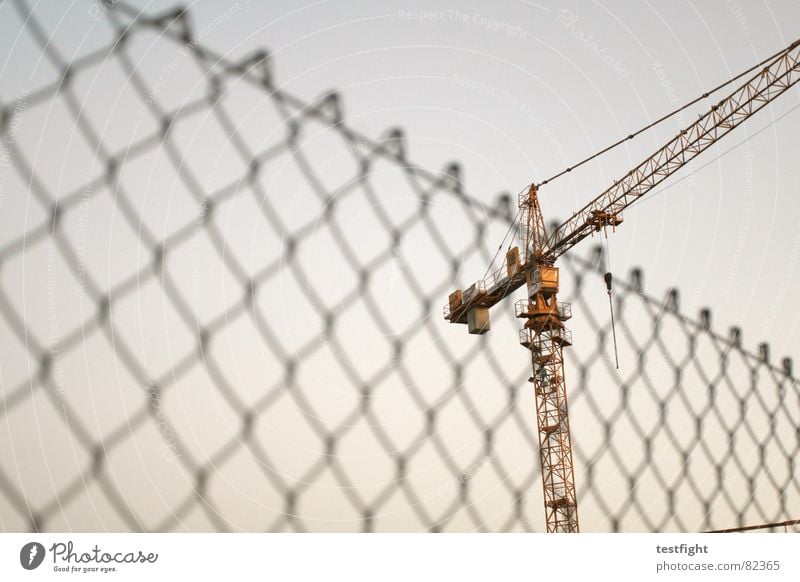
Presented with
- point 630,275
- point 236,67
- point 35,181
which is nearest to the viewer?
point 35,181

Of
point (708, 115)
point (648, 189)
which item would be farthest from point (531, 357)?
point (708, 115)

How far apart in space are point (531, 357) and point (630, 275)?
17.1 m

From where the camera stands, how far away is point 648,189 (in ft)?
81.3

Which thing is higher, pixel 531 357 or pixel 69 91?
pixel 531 357

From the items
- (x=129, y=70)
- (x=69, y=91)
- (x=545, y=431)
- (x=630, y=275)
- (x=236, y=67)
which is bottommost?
(x=69, y=91)

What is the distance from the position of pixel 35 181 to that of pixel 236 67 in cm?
300

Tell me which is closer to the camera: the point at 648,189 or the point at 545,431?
the point at 648,189

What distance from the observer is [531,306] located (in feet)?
101
